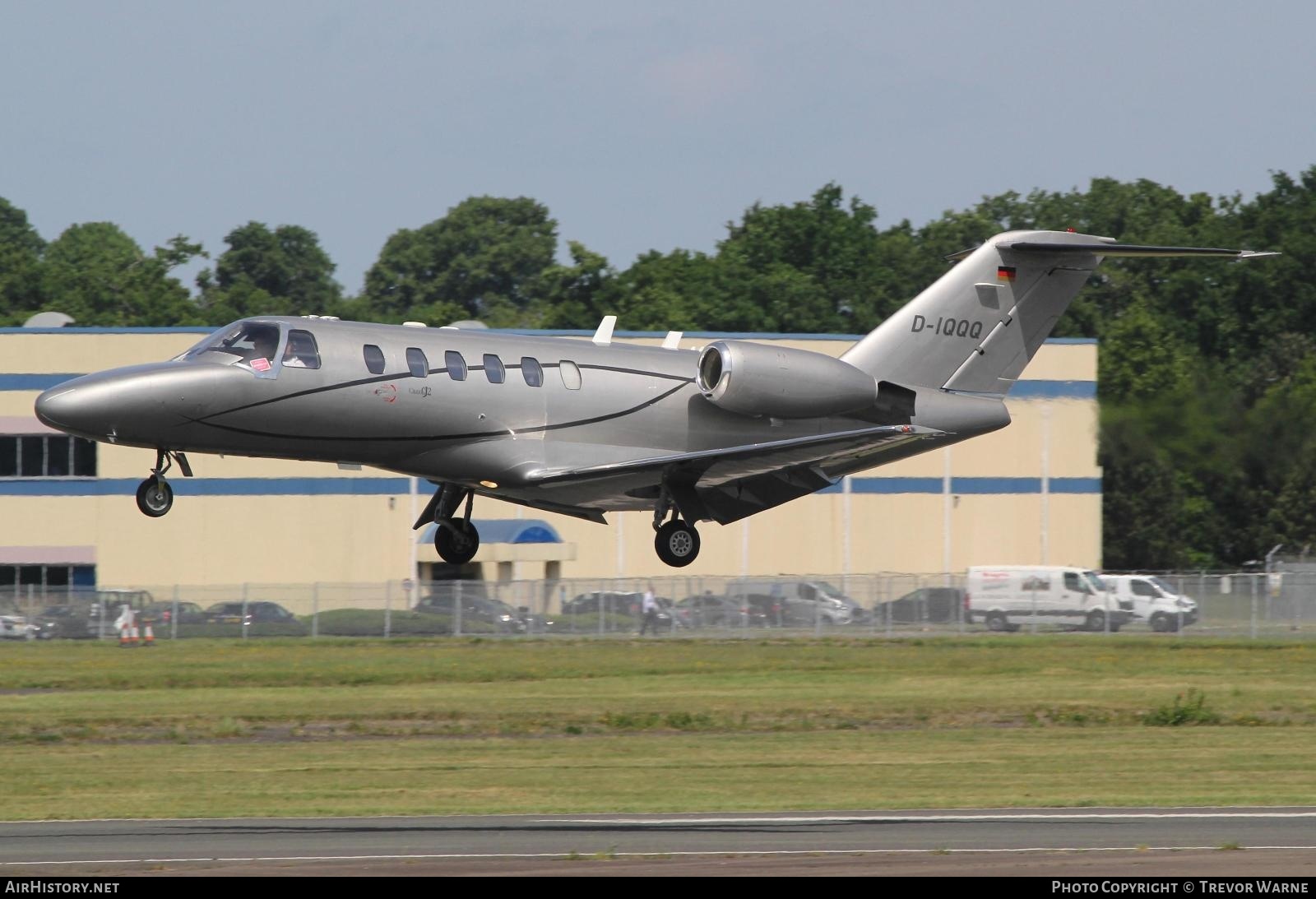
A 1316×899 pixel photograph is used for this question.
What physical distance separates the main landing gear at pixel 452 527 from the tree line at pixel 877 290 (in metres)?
24.5

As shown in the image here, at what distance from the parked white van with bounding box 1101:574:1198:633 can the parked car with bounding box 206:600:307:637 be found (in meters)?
20.1

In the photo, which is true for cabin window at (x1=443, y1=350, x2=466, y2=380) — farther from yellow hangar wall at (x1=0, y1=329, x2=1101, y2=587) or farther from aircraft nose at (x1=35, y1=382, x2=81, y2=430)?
yellow hangar wall at (x1=0, y1=329, x2=1101, y2=587)

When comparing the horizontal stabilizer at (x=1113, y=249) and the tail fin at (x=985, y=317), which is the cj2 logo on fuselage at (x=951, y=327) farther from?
the horizontal stabilizer at (x=1113, y=249)

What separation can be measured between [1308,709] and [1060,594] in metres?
14.5

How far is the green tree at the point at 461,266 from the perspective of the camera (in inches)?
4572

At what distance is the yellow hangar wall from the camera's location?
163ft

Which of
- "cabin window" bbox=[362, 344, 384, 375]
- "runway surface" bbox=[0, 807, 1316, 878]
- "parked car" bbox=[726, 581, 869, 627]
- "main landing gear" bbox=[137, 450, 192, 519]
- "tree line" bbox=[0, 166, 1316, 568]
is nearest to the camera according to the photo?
"runway surface" bbox=[0, 807, 1316, 878]

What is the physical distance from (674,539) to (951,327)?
5611 millimetres

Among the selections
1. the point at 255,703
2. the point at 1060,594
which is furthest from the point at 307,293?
the point at 255,703

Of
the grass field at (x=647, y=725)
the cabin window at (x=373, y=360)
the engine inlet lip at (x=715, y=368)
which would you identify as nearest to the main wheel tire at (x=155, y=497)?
the cabin window at (x=373, y=360)

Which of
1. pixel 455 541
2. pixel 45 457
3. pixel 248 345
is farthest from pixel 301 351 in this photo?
pixel 45 457

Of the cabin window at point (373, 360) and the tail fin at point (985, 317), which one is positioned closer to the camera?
the cabin window at point (373, 360)

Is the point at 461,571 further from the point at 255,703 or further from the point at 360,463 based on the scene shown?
the point at 360,463

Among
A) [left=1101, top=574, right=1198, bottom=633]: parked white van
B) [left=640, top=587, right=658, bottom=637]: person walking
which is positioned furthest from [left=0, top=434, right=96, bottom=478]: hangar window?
[left=1101, top=574, right=1198, bottom=633]: parked white van
